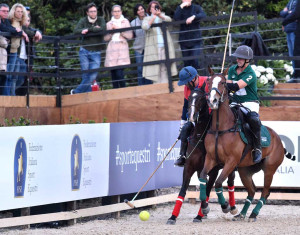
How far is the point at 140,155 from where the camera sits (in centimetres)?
1416

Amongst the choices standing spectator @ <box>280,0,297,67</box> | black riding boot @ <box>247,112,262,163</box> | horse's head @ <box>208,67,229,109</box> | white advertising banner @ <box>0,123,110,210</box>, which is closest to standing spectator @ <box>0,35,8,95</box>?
white advertising banner @ <box>0,123,110,210</box>

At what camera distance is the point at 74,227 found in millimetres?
12031

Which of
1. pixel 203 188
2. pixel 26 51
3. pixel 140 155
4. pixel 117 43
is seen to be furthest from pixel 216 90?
pixel 26 51

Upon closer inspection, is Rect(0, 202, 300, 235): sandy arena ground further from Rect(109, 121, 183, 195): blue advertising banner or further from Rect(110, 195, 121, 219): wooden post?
Rect(109, 121, 183, 195): blue advertising banner

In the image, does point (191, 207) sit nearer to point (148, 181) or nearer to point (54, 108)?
point (148, 181)

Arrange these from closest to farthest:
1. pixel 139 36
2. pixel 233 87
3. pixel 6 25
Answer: pixel 233 87
pixel 6 25
pixel 139 36

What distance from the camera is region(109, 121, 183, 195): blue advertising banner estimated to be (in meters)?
13.4

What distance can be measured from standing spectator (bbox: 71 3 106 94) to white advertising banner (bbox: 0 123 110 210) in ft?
15.6

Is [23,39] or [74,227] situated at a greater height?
[23,39]

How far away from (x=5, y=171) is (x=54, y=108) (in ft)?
24.5

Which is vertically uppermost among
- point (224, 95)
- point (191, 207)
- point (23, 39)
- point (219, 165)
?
point (23, 39)

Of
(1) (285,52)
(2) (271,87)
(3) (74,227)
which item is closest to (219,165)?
(3) (74,227)

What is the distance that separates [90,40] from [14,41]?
7.14 feet

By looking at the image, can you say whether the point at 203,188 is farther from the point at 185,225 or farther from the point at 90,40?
the point at 90,40
